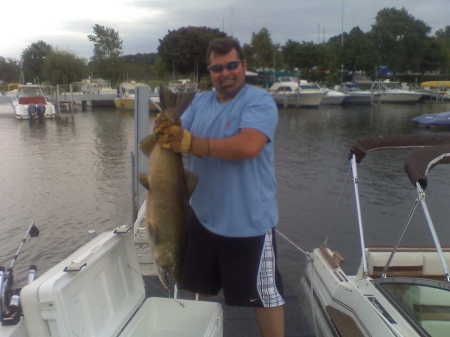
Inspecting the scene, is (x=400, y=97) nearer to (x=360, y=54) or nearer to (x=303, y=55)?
(x=303, y=55)

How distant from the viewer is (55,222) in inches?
403

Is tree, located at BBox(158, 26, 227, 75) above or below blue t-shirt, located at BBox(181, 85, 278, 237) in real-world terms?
above

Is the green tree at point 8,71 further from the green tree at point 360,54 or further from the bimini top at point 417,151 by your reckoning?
the bimini top at point 417,151

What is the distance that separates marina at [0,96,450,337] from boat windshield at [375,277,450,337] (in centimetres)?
167

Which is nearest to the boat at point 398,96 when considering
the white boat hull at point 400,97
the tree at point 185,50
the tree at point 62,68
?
the white boat hull at point 400,97

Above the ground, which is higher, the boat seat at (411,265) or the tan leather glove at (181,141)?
the tan leather glove at (181,141)

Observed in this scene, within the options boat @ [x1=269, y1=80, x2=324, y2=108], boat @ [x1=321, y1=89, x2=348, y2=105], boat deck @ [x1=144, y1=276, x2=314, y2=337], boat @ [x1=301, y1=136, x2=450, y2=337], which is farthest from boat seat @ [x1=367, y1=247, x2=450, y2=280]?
boat @ [x1=321, y1=89, x2=348, y2=105]

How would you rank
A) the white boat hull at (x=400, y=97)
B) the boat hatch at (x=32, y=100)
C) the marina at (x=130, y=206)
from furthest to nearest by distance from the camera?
the white boat hull at (x=400, y=97), the boat hatch at (x=32, y=100), the marina at (x=130, y=206)

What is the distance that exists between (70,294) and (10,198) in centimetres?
1091

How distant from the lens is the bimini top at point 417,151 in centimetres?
317

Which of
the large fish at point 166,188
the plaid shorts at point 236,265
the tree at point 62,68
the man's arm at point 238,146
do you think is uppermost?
the tree at point 62,68

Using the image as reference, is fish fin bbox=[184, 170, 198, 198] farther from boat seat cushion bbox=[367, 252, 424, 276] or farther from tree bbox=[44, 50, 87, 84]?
tree bbox=[44, 50, 87, 84]

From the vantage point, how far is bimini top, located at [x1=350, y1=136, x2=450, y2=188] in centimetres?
317

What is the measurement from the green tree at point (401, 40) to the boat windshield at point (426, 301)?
85.7 m
